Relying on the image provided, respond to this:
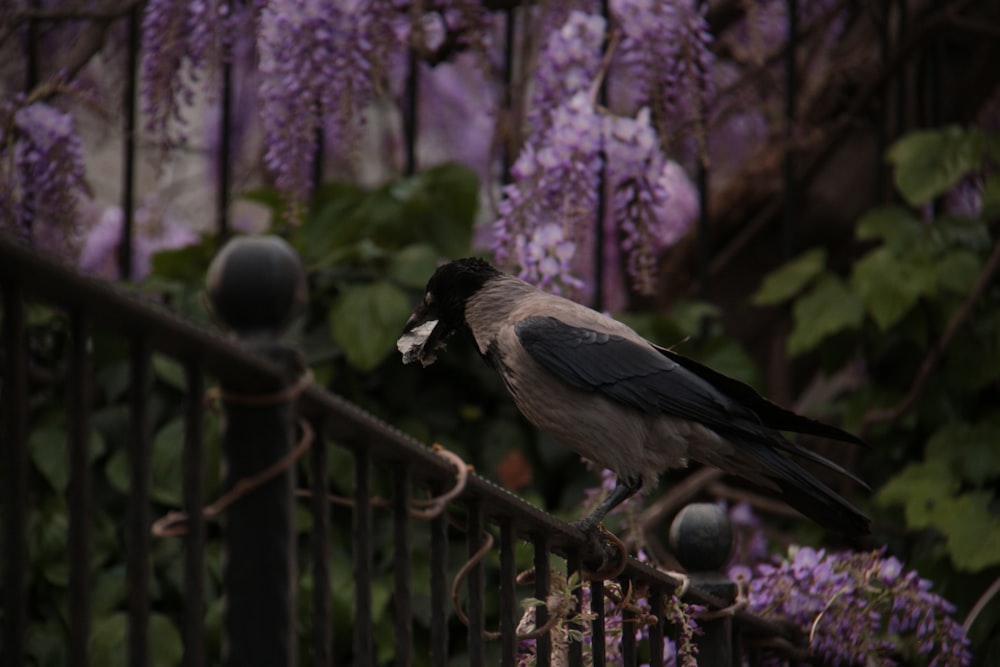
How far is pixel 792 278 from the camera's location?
432 cm

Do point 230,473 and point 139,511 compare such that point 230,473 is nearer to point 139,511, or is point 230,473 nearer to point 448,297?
point 139,511

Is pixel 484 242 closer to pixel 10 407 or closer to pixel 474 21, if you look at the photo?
pixel 474 21

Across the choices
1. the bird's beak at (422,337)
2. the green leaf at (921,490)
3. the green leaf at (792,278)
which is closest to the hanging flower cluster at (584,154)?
the green leaf at (792,278)

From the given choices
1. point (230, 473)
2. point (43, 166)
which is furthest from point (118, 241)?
point (230, 473)

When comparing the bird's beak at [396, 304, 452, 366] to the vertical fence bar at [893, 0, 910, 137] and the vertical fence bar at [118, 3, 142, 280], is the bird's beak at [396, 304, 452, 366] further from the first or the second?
the vertical fence bar at [893, 0, 910, 137]

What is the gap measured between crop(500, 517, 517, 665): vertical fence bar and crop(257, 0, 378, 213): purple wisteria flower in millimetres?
2283

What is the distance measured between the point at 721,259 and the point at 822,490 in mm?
2528

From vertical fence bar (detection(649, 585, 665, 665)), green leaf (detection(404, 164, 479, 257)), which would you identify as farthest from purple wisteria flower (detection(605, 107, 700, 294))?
vertical fence bar (detection(649, 585, 665, 665))

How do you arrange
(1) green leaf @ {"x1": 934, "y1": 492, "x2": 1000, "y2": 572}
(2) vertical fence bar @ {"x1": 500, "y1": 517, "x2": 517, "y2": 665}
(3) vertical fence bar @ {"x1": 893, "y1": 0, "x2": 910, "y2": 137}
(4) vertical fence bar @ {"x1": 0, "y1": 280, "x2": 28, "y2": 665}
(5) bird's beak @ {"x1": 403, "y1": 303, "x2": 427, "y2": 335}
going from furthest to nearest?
1. (3) vertical fence bar @ {"x1": 893, "y1": 0, "x2": 910, "y2": 137}
2. (1) green leaf @ {"x1": 934, "y1": 492, "x2": 1000, "y2": 572}
3. (5) bird's beak @ {"x1": 403, "y1": 303, "x2": 427, "y2": 335}
4. (2) vertical fence bar @ {"x1": 500, "y1": 517, "x2": 517, "y2": 665}
5. (4) vertical fence bar @ {"x1": 0, "y1": 280, "x2": 28, "y2": 665}

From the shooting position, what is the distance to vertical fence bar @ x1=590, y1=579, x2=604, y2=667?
213 cm

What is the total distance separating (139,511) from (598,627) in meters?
1.15

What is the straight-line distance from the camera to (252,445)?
3.93ft

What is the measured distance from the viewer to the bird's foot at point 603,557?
85.3 inches

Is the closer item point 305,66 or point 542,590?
point 542,590
